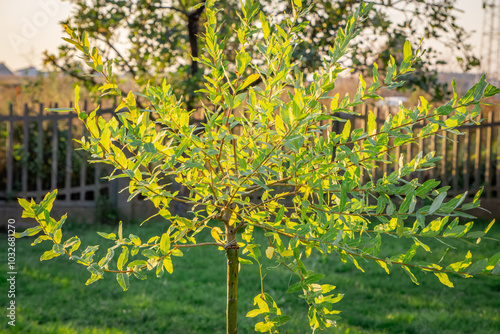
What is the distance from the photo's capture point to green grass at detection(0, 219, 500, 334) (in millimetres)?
3553

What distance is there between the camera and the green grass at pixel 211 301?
140 inches

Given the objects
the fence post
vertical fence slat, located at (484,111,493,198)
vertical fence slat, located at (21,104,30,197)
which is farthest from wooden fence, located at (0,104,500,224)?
vertical fence slat, located at (484,111,493,198)

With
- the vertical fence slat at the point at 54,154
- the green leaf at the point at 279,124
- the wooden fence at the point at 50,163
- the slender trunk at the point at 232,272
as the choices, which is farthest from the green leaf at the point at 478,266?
the vertical fence slat at the point at 54,154

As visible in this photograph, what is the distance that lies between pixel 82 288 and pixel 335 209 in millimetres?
3499

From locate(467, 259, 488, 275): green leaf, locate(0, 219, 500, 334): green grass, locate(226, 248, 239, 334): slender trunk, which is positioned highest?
locate(467, 259, 488, 275): green leaf

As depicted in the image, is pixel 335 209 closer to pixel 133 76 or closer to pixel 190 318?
pixel 190 318

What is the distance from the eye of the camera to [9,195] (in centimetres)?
691

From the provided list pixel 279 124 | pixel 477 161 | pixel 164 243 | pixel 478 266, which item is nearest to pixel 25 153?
pixel 164 243

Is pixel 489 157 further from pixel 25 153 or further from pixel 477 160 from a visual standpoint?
pixel 25 153

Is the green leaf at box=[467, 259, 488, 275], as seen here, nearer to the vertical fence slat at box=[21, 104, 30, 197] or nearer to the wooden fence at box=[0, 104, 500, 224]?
the wooden fence at box=[0, 104, 500, 224]

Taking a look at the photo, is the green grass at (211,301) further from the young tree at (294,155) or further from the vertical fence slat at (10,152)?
the vertical fence slat at (10,152)

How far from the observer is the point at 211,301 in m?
4.07

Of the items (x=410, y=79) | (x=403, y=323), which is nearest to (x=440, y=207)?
(x=403, y=323)

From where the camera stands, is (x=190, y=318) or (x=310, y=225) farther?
(x=190, y=318)
